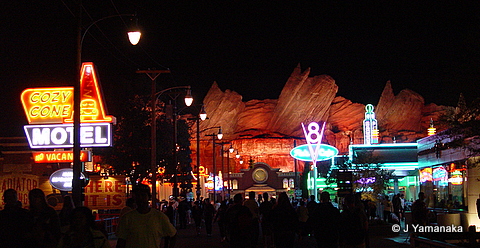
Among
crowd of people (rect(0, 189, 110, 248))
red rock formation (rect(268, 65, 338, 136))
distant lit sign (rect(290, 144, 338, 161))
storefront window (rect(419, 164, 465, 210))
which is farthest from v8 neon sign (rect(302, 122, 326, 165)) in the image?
red rock formation (rect(268, 65, 338, 136))

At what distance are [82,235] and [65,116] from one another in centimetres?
2138

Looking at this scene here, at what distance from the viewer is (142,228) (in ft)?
25.9

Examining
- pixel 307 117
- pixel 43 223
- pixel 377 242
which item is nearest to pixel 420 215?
pixel 377 242

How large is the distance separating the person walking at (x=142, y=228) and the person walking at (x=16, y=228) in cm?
112

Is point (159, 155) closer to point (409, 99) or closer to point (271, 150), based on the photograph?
point (271, 150)

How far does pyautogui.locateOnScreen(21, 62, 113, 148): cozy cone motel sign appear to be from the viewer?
2673cm

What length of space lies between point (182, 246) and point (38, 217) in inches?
588

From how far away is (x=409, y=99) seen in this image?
477ft

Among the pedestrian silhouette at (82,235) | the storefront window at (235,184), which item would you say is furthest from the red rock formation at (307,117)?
the pedestrian silhouette at (82,235)

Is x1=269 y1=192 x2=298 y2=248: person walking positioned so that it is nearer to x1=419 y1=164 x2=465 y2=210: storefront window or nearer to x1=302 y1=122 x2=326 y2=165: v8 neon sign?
x1=419 y1=164 x2=465 y2=210: storefront window

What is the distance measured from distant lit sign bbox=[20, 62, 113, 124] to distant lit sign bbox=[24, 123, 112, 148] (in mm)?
348

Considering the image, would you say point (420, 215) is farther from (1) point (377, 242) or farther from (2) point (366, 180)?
(2) point (366, 180)

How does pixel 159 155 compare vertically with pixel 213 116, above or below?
below

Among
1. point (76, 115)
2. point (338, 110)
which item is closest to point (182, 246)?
point (76, 115)
